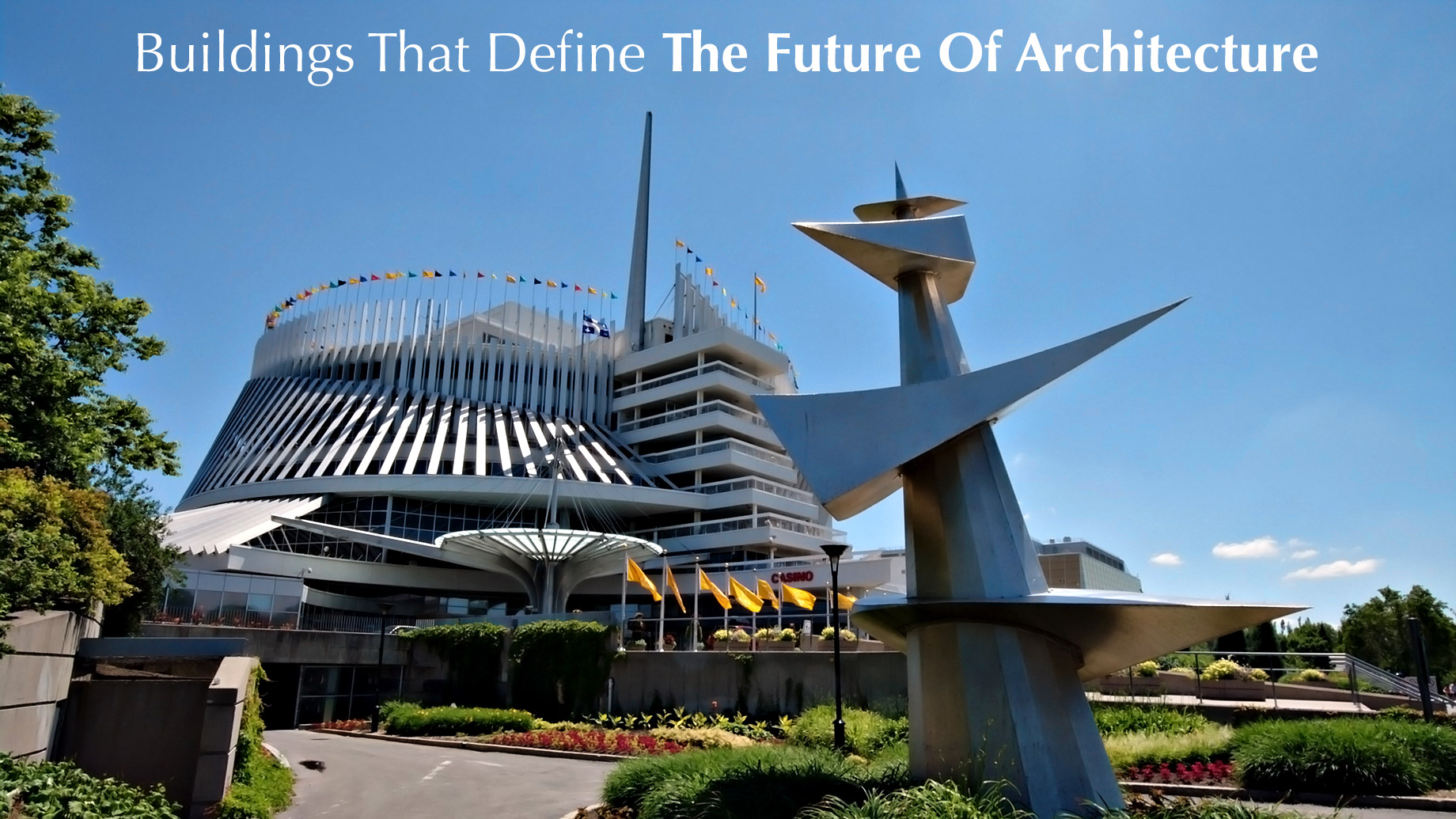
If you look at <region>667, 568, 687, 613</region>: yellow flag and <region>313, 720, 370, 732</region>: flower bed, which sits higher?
<region>667, 568, 687, 613</region>: yellow flag

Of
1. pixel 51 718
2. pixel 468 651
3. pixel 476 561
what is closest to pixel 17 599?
pixel 51 718

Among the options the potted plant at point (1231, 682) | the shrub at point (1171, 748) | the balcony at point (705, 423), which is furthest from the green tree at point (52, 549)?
the balcony at point (705, 423)

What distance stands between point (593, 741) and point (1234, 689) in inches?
707

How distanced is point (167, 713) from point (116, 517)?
26.7ft

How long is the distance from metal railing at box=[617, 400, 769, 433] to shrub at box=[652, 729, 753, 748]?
1576 inches

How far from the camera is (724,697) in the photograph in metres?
29.4

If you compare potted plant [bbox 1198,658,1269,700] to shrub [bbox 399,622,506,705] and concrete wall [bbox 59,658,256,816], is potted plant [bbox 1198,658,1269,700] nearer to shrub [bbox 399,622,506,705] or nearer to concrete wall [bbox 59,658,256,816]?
shrub [bbox 399,622,506,705]

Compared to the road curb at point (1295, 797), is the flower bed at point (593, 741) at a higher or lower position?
lower

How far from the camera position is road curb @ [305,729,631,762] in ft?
76.1

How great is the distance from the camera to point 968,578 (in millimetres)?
12203

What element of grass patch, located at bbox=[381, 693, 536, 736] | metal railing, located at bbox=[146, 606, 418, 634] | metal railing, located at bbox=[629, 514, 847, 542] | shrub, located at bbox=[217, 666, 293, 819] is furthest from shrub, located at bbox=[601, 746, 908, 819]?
metal railing, located at bbox=[629, 514, 847, 542]

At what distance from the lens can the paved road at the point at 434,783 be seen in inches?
620

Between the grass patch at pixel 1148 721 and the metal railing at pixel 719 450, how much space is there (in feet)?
143

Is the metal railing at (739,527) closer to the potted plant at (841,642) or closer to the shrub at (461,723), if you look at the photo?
the potted plant at (841,642)
